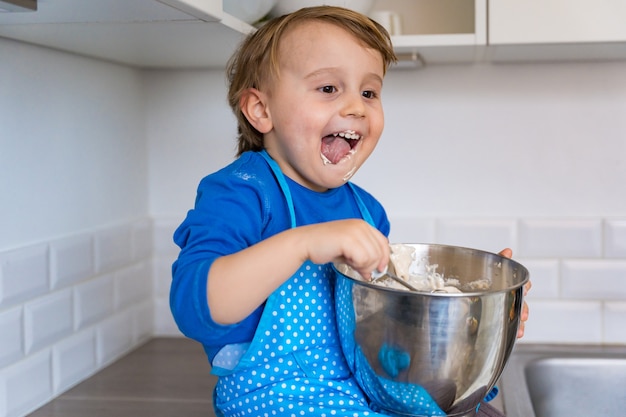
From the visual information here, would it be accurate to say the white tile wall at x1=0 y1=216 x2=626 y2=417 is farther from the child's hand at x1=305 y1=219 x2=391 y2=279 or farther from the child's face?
the child's hand at x1=305 y1=219 x2=391 y2=279

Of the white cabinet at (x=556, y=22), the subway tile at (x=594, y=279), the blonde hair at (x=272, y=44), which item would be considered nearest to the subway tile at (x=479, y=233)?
the subway tile at (x=594, y=279)

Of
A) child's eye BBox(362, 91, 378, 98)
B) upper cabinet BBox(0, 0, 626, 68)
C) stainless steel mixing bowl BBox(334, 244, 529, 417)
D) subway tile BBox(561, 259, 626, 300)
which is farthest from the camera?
subway tile BBox(561, 259, 626, 300)

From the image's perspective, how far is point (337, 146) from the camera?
0.92m

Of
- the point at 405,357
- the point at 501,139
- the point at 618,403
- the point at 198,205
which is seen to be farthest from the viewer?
the point at 501,139

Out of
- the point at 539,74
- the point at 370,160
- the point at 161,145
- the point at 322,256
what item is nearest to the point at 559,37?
the point at 539,74

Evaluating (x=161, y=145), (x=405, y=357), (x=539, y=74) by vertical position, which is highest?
(x=539, y=74)

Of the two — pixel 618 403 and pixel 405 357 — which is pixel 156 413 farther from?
pixel 618 403

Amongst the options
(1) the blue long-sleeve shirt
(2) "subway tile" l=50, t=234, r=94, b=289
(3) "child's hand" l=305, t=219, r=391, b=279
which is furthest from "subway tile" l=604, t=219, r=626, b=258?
(2) "subway tile" l=50, t=234, r=94, b=289

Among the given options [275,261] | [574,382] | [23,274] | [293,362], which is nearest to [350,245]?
[275,261]

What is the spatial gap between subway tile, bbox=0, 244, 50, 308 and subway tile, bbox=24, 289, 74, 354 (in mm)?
19

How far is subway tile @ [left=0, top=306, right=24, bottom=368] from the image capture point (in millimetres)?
1013

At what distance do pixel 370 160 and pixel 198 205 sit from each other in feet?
2.17

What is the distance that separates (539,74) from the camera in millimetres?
1410

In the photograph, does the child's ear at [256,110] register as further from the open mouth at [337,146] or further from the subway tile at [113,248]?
the subway tile at [113,248]
